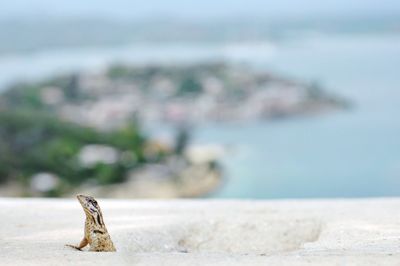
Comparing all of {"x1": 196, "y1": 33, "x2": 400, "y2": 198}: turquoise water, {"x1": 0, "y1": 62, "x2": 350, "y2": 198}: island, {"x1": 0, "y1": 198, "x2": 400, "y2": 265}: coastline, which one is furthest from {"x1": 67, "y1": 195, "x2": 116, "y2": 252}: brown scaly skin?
{"x1": 0, "y1": 62, "x2": 350, "y2": 198}: island

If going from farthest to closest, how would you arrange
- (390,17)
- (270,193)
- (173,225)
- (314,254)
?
(390,17)
(270,193)
(173,225)
(314,254)

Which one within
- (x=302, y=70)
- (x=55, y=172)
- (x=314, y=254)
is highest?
(x=302, y=70)

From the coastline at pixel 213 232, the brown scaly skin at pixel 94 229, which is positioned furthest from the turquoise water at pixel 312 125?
the brown scaly skin at pixel 94 229

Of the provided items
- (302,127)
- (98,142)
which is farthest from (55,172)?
(302,127)

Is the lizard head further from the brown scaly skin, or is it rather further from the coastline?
the coastline

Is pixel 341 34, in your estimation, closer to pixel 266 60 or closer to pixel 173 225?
pixel 266 60

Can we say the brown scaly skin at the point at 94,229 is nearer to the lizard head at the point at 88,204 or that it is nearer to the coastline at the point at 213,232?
the lizard head at the point at 88,204

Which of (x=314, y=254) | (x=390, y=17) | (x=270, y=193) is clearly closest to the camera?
(x=314, y=254)
